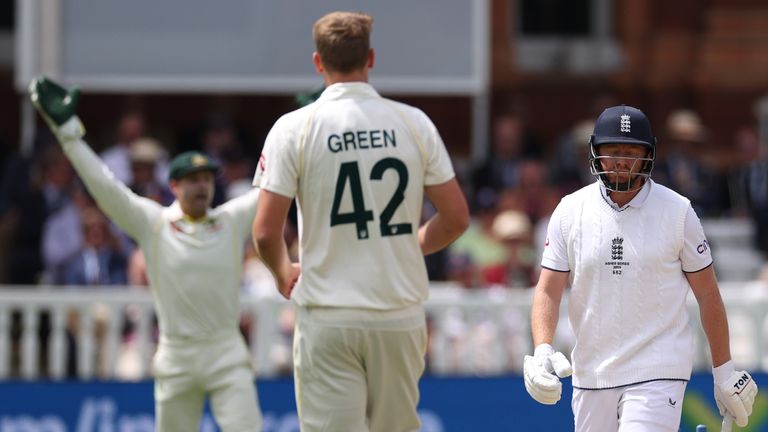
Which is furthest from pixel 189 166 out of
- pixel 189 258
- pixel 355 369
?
pixel 355 369

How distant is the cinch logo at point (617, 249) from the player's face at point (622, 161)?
0.71ft

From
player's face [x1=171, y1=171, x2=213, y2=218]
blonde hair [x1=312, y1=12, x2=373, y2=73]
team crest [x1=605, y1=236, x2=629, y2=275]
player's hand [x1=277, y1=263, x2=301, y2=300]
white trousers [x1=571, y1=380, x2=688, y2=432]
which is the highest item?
blonde hair [x1=312, y1=12, x2=373, y2=73]

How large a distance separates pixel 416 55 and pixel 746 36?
6090mm

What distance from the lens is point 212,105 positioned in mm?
17531

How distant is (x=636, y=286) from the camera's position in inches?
242

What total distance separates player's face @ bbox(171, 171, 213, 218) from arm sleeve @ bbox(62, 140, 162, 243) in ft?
0.58

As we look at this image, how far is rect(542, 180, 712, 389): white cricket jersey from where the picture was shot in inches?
242

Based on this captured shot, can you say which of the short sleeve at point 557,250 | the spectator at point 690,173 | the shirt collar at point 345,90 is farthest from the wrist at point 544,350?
the spectator at point 690,173

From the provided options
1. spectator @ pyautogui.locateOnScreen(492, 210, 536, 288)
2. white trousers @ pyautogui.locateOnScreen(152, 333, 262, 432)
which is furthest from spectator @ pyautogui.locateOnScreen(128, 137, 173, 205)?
white trousers @ pyautogui.locateOnScreen(152, 333, 262, 432)

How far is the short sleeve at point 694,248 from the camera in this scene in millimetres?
6168

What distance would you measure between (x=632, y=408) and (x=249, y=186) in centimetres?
709

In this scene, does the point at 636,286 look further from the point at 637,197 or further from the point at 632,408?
the point at 632,408

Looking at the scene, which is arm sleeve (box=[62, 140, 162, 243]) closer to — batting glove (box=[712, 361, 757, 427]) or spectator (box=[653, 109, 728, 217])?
batting glove (box=[712, 361, 757, 427])

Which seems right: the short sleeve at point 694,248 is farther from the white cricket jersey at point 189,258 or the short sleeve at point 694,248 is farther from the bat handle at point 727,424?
the white cricket jersey at point 189,258
